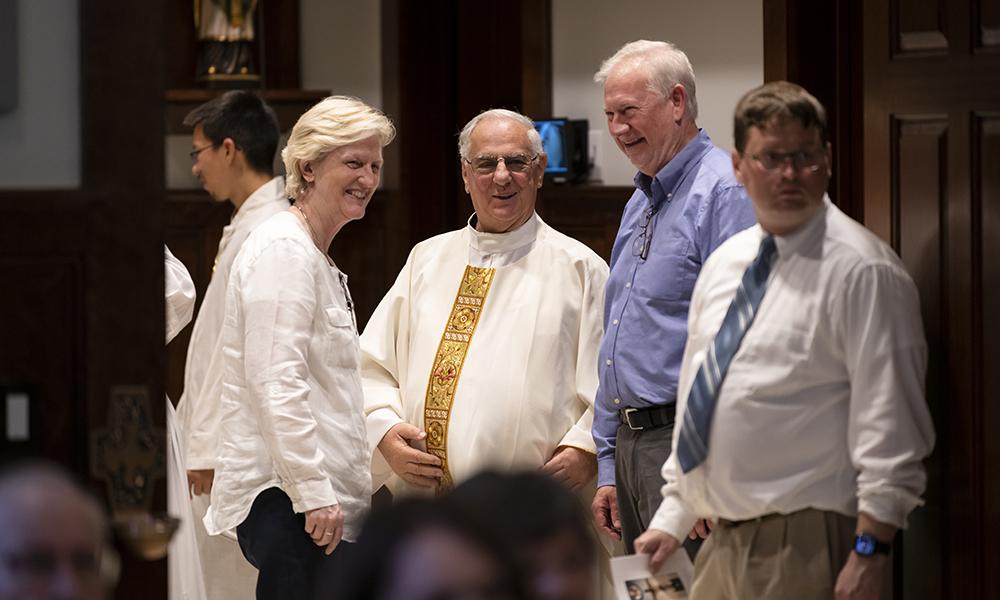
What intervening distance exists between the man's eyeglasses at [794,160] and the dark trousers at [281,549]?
1.31 metres

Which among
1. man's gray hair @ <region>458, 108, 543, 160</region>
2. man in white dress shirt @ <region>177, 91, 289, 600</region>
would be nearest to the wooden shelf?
man in white dress shirt @ <region>177, 91, 289, 600</region>

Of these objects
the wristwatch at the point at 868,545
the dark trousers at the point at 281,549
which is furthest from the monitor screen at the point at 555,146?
the wristwatch at the point at 868,545

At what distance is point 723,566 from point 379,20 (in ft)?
11.7

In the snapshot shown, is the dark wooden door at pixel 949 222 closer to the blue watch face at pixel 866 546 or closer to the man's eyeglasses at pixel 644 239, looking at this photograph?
the blue watch face at pixel 866 546

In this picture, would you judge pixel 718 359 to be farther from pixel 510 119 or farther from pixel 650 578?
pixel 510 119

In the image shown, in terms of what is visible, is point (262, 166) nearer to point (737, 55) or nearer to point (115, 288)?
point (737, 55)

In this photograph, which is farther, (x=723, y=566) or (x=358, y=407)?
(x=358, y=407)

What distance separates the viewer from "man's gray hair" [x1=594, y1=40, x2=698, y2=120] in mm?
3402

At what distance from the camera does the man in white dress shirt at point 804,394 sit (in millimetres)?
2406

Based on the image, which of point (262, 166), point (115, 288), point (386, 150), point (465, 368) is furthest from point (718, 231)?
point (386, 150)

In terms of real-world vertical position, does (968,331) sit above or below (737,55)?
below

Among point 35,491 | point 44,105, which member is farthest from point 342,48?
point 35,491

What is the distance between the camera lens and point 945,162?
2746 mm

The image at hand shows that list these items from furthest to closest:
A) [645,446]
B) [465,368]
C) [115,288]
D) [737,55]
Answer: [737,55] → [465,368] → [645,446] → [115,288]
